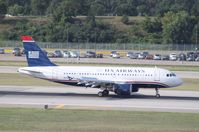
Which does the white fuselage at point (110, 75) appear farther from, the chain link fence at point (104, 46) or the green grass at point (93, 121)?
the chain link fence at point (104, 46)

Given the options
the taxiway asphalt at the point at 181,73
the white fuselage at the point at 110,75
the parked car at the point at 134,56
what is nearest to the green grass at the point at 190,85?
the taxiway asphalt at the point at 181,73

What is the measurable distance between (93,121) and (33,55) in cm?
2006

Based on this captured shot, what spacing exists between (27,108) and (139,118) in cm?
940

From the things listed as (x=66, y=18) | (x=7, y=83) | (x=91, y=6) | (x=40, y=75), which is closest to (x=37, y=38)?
(x=66, y=18)

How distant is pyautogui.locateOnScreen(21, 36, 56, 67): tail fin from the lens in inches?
2347

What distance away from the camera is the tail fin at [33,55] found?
59625mm

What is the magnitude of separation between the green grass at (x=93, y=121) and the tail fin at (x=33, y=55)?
1361cm

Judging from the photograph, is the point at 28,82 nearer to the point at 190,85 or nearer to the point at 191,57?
the point at 190,85

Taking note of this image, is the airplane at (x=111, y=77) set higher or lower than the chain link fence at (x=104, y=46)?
lower

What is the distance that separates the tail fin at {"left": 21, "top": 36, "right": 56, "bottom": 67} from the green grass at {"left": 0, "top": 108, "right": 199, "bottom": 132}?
536 inches

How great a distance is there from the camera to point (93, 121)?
41438 millimetres

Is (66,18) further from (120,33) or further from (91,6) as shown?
(91,6)

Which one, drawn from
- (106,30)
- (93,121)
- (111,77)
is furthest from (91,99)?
(106,30)

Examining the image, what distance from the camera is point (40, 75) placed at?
193 feet
